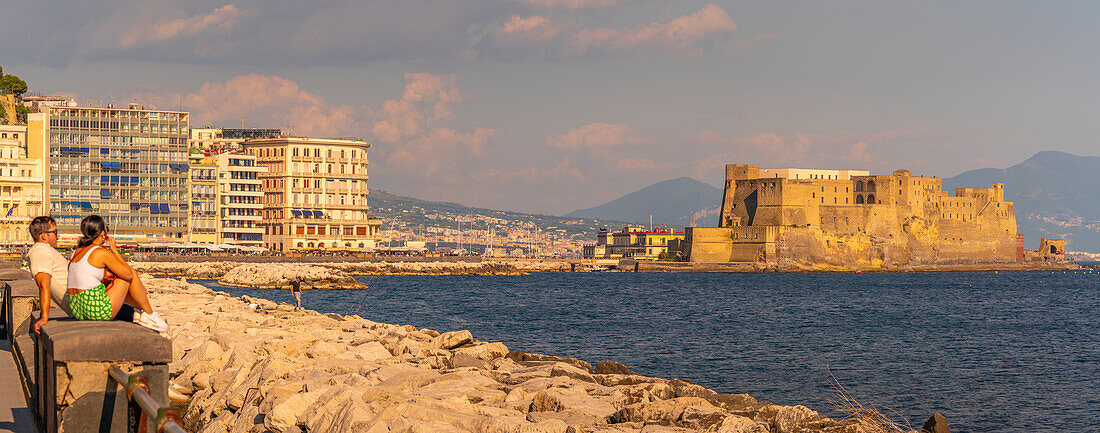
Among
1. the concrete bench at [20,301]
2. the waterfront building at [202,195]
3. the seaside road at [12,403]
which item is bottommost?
the seaside road at [12,403]

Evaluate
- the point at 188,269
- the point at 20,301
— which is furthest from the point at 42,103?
the point at 20,301

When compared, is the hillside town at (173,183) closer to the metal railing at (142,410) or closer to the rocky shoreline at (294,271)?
the rocky shoreline at (294,271)

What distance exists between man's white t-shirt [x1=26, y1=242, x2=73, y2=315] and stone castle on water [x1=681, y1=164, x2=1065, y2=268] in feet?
396

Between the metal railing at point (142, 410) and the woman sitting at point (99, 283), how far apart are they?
1.51 m

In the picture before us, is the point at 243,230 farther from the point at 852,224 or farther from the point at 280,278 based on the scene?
the point at 852,224

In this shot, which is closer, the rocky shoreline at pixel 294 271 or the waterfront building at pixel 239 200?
the rocky shoreline at pixel 294 271

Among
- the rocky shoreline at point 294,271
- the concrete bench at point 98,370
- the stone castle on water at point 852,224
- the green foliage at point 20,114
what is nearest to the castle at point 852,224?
the stone castle on water at point 852,224

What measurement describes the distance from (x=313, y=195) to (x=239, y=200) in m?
8.39

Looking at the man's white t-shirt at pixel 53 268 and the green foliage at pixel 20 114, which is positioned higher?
the green foliage at pixel 20 114

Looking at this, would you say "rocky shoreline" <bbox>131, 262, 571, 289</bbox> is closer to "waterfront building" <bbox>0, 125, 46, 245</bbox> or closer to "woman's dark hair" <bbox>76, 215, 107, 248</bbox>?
"waterfront building" <bbox>0, 125, 46, 245</bbox>

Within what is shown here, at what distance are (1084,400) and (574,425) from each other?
16.6m

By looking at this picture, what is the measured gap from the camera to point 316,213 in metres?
114

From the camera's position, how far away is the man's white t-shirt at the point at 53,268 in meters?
7.96

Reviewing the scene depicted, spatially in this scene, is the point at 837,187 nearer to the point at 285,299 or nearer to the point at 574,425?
the point at 285,299
